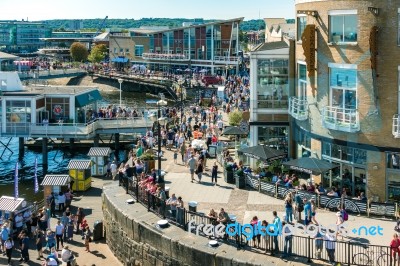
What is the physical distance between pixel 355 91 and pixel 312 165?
12.8ft

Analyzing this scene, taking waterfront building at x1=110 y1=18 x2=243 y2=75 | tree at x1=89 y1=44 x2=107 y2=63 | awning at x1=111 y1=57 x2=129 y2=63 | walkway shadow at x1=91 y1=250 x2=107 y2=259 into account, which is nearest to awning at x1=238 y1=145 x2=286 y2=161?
walkway shadow at x1=91 y1=250 x2=107 y2=259

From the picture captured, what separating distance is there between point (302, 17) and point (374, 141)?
8.46 m

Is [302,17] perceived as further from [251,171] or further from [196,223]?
[196,223]

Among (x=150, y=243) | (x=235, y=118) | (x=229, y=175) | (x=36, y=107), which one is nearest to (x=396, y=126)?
(x=229, y=175)

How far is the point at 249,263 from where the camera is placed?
20.3m

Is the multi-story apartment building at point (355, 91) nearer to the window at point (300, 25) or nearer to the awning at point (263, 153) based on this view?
the window at point (300, 25)

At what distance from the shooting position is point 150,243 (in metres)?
24.1

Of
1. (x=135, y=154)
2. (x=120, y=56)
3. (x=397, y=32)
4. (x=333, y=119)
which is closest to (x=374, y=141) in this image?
(x=333, y=119)

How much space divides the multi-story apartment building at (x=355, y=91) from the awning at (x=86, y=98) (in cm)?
2355

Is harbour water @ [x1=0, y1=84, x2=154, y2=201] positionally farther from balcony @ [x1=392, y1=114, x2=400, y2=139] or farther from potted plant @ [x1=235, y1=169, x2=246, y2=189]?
balcony @ [x1=392, y1=114, x2=400, y2=139]

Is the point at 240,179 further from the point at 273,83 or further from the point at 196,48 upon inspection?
the point at 196,48

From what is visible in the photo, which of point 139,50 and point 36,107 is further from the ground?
point 139,50

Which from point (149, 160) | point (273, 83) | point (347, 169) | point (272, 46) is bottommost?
point (149, 160)

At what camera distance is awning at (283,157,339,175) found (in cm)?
2766
